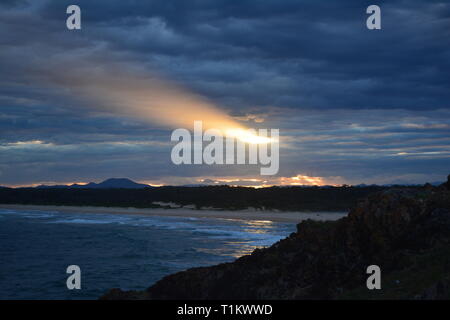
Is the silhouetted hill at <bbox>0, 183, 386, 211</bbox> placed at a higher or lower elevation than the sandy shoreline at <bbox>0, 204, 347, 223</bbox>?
higher

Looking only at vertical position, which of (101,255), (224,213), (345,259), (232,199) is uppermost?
(345,259)

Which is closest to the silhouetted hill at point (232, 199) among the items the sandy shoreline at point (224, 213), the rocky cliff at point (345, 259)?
the sandy shoreline at point (224, 213)

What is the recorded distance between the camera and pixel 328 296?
9617 mm

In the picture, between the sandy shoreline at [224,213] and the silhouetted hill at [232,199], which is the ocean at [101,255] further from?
the silhouetted hill at [232,199]

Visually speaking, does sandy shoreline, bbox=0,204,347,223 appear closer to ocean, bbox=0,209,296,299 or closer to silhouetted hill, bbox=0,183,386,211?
silhouetted hill, bbox=0,183,386,211

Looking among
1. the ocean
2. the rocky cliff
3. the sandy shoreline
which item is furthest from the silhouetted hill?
the rocky cliff

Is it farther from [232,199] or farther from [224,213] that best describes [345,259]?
[232,199]

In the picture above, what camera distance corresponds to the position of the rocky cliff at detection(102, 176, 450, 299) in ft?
32.0

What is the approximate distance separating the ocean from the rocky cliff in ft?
28.9

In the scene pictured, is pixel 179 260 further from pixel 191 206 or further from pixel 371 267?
pixel 191 206

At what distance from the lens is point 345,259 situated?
1039cm

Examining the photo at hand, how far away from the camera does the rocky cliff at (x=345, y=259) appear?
977 cm

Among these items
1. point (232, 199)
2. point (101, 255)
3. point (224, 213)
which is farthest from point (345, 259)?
point (232, 199)

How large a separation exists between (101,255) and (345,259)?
23163mm
